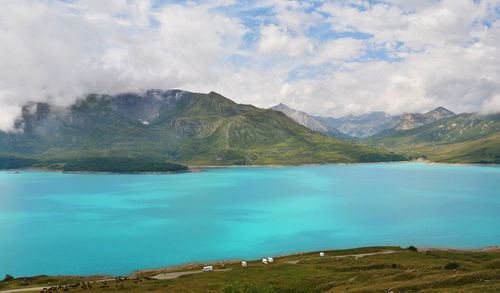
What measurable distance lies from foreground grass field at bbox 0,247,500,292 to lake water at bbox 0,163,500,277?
34.1ft

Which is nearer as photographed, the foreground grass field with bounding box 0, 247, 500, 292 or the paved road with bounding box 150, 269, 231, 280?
the foreground grass field with bounding box 0, 247, 500, 292

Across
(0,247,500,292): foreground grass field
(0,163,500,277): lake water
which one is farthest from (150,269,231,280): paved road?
(0,163,500,277): lake water

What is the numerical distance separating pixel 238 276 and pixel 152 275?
60.5 ft

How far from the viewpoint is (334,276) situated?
182 feet

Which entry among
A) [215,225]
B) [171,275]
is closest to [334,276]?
[171,275]

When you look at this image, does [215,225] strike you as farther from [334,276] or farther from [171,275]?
[334,276]

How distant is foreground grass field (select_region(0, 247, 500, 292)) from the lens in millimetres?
40156

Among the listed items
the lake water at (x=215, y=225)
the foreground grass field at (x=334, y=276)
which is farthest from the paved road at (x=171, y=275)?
the lake water at (x=215, y=225)

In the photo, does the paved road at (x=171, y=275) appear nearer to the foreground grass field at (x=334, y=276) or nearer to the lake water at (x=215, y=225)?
the foreground grass field at (x=334, y=276)

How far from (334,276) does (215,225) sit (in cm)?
6127

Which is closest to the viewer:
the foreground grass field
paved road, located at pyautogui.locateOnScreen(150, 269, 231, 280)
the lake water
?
the foreground grass field

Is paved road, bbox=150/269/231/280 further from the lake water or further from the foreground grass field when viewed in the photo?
the lake water

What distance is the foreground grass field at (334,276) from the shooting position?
4016cm

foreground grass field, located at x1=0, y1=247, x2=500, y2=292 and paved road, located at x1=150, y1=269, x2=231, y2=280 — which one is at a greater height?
foreground grass field, located at x1=0, y1=247, x2=500, y2=292
